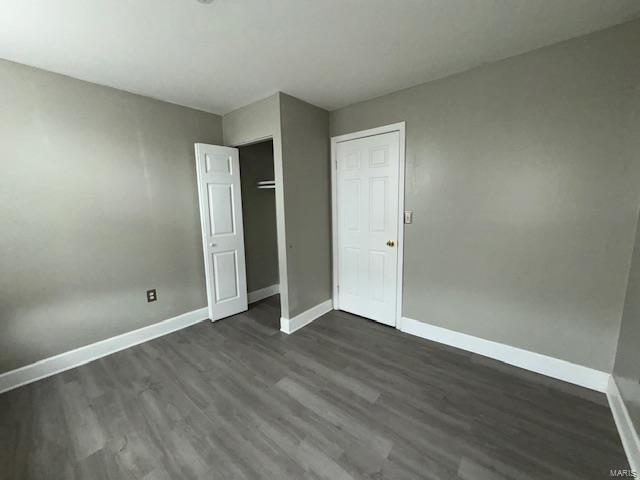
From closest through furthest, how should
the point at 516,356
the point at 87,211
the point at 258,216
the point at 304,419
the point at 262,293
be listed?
the point at 304,419 < the point at 516,356 < the point at 87,211 < the point at 258,216 < the point at 262,293

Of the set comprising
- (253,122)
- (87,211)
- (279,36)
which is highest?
(279,36)

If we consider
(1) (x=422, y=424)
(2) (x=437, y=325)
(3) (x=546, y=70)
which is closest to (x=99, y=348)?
(1) (x=422, y=424)

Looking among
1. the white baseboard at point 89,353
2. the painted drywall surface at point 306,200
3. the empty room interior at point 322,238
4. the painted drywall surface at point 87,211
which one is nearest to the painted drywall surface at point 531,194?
the empty room interior at point 322,238

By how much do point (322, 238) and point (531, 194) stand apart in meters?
2.00

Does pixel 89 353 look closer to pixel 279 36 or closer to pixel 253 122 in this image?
pixel 253 122

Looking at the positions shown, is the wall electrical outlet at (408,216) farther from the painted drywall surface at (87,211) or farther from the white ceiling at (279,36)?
the painted drywall surface at (87,211)

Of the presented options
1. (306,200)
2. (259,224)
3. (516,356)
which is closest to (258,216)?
(259,224)

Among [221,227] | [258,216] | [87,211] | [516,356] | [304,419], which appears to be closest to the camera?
[304,419]

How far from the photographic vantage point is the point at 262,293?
3785 millimetres

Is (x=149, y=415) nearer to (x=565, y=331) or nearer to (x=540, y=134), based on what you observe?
(x=565, y=331)

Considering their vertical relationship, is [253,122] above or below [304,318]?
above

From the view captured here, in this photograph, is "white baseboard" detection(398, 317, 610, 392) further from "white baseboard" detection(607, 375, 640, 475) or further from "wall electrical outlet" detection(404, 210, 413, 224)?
"wall electrical outlet" detection(404, 210, 413, 224)

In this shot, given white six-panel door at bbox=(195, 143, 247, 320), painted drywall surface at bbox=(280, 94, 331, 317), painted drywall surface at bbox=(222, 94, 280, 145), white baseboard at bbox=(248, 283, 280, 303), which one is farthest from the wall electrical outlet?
white baseboard at bbox=(248, 283, 280, 303)

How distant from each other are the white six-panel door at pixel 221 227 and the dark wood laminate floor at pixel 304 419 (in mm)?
762
